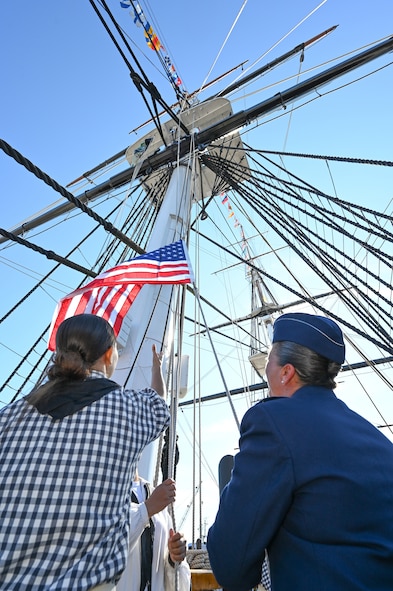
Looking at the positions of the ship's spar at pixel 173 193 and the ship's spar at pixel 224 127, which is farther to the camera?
the ship's spar at pixel 224 127

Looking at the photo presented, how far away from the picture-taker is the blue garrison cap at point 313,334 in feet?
3.67

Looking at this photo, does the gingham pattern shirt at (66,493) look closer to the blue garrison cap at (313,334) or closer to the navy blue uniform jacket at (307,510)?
the navy blue uniform jacket at (307,510)

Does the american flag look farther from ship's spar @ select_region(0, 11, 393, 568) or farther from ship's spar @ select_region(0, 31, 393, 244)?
ship's spar @ select_region(0, 31, 393, 244)

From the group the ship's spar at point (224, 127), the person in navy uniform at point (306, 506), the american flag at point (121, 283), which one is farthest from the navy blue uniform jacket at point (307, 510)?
the ship's spar at point (224, 127)

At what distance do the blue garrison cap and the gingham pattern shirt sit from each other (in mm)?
532

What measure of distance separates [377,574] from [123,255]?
13.0 ft

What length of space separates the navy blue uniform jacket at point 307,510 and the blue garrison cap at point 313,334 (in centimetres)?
27

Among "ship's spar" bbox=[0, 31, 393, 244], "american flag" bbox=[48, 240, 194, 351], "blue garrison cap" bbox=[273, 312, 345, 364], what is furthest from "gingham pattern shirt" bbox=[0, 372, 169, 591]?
"ship's spar" bbox=[0, 31, 393, 244]

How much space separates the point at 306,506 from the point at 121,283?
204 centimetres

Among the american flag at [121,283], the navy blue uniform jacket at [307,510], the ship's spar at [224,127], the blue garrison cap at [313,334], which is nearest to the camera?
the navy blue uniform jacket at [307,510]

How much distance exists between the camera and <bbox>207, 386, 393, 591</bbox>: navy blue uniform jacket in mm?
735

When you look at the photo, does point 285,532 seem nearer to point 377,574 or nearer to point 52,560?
point 377,574

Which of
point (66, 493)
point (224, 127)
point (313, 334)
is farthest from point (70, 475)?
point (224, 127)

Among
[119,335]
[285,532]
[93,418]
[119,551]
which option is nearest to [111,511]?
[119,551]
